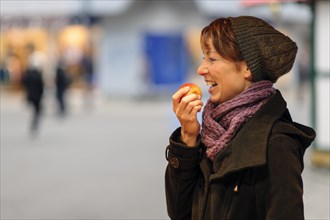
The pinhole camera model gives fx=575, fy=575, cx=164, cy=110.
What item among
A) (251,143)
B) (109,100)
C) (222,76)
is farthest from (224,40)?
(109,100)

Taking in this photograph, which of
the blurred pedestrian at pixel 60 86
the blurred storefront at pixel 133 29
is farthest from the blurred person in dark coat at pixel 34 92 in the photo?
the blurred storefront at pixel 133 29

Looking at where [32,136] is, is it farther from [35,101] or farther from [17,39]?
[17,39]

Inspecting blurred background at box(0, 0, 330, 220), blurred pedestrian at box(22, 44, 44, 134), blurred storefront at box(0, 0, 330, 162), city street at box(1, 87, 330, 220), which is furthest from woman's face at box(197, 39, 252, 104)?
blurred storefront at box(0, 0, 330, 162)

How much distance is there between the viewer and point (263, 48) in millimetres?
2062

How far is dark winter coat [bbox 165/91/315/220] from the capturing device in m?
1.96

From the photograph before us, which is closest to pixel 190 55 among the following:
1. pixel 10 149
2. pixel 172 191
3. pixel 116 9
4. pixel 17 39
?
pixel 116 9

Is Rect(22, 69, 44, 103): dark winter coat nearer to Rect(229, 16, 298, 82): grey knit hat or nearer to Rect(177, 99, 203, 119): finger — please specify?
Rect(177, 99, 203, 119): finger

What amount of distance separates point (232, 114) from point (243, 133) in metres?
0.10

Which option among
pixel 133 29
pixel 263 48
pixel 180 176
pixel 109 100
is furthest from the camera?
pixel 109 100

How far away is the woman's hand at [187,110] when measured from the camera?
2.16 m

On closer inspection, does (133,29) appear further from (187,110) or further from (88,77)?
(187,110)

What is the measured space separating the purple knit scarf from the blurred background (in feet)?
10.6

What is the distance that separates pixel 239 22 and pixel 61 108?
1599 cm

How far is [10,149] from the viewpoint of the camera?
36.5 ft
